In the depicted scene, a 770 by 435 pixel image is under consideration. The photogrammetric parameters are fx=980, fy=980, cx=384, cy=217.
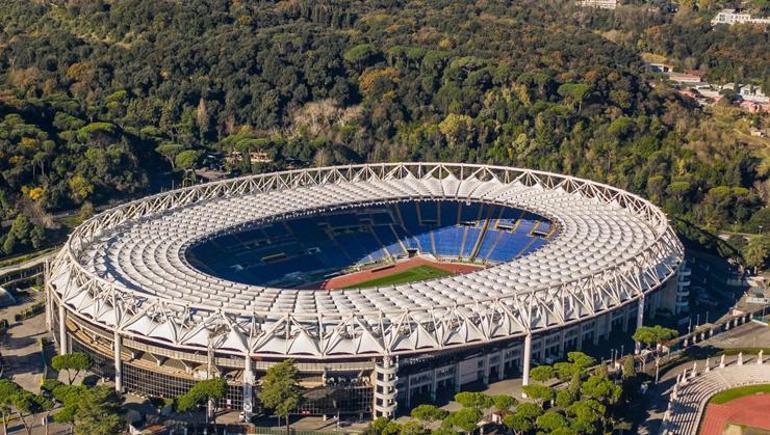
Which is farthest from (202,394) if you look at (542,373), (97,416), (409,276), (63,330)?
(409,276)

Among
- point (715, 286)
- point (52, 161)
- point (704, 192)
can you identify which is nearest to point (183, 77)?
point (52, 161)

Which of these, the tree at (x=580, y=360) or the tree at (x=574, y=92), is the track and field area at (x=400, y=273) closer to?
the tree at (x=580, y=360)

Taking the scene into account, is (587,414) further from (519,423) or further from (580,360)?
(580,360)

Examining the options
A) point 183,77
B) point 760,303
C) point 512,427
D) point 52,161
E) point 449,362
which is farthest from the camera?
point 183,77

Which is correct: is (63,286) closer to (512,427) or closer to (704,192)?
(512,427)

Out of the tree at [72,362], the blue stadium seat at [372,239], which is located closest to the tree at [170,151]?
the blue stadium seat at [372,239]

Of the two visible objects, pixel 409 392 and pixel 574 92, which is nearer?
pixel 409 392
